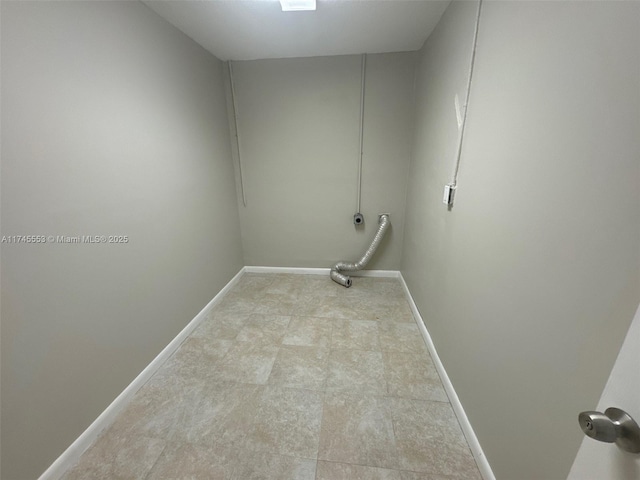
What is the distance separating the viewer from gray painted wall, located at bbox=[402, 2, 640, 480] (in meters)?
0.56

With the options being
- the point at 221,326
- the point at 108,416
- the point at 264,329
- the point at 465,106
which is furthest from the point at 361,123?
the point at 108,416

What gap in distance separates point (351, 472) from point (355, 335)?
934 millimetres

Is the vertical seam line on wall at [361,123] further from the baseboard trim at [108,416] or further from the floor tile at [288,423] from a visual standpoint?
the baseboard trim at [108,416]

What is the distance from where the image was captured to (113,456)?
3.94 feet

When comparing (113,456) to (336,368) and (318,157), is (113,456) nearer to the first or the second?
(336,368)

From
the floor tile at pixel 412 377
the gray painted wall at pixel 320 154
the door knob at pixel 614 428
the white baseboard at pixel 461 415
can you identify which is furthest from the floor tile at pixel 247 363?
the door knob at pixel 614 428

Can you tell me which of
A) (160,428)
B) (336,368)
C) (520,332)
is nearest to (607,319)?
(520,332)

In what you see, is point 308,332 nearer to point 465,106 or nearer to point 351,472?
point 351,472

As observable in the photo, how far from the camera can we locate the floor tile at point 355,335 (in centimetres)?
187

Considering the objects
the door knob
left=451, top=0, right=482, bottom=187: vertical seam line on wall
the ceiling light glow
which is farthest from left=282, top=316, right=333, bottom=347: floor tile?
the ceiling light glow

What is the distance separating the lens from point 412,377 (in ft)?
5.26

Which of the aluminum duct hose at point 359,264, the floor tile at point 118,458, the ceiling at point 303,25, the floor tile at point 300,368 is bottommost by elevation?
the floor tile at point 118,458

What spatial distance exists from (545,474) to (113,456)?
182 cm

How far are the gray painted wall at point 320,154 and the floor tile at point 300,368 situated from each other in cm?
129
